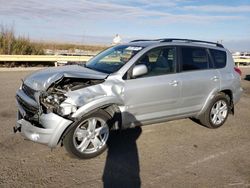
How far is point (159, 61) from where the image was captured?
18.4 feet

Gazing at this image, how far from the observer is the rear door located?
590cm

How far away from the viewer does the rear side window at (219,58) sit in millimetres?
6609

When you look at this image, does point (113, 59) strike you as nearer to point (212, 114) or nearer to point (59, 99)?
point (59, 99)

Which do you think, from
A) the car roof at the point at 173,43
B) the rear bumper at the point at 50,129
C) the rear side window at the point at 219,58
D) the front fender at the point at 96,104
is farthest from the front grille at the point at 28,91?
the rear side window at the point at 219,58

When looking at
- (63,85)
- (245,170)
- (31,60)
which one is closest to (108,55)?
(63,85)

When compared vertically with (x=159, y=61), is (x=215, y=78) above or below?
below

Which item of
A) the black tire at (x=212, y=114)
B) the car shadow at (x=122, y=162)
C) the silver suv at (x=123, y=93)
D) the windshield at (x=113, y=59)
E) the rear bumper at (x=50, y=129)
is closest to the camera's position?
the car shadow at (x=122, y=162)

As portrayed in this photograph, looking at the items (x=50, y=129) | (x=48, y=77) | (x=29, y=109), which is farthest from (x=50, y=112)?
(x=48, y=77)

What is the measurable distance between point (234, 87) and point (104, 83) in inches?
139

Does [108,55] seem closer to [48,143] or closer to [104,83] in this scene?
[104,83]

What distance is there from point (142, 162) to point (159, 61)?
1.96 m

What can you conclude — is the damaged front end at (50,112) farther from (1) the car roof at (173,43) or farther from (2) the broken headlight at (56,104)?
(1) the car roof at (173,43)

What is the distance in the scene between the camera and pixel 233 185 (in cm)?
409

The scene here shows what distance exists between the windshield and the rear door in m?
1.09
